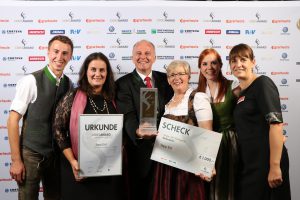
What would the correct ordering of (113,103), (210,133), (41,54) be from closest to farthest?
(210,133) → (113,103) → (41,54)

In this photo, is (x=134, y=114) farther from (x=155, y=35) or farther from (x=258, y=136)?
(x=155, y=35)

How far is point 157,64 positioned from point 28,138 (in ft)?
4.76

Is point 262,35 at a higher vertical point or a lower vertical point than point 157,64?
higher

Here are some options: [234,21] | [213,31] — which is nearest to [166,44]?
[213,31]

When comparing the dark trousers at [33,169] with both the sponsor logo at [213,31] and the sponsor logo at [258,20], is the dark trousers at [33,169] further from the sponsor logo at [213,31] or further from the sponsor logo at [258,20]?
the sponsor logo at [258,20]

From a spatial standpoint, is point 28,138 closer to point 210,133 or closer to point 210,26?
point 210,133

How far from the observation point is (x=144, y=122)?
2188 mm

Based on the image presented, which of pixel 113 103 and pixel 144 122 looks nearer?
pixel 144 122

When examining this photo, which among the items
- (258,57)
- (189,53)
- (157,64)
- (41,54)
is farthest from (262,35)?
(41,54)

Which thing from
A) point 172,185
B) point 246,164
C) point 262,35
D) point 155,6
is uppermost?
point 155,6

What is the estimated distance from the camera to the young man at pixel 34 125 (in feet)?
7.68

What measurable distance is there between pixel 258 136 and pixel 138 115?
90cm

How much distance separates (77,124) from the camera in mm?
2193

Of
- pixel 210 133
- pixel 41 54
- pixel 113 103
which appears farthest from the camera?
pixel 41 54
